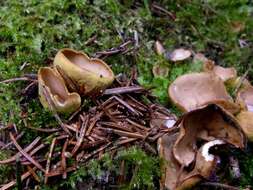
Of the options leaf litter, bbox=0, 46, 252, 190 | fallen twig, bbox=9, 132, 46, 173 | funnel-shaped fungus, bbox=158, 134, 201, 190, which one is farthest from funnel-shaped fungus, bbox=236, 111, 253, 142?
fallen twig, bbox=9, 132, 46, 173

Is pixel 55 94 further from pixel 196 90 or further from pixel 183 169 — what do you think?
pixel 196 90

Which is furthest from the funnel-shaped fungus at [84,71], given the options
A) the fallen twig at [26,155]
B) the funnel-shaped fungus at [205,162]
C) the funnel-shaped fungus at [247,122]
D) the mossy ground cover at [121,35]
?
the funnel-shaped fungus at [247,122]

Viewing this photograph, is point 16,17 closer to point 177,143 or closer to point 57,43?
point 57,43

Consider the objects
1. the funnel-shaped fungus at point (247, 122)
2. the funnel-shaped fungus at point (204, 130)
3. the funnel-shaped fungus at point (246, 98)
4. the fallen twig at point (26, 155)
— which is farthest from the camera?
the funnel-shaped fungus at point (246, 98)

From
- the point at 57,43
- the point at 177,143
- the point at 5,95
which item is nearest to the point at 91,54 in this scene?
the point at 57,43

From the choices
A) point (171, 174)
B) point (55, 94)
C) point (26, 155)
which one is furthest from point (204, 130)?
point (26, 155)

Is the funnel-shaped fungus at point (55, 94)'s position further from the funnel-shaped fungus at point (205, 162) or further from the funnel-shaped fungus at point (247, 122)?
the funnel-shaped fungus at point (247, 122)
